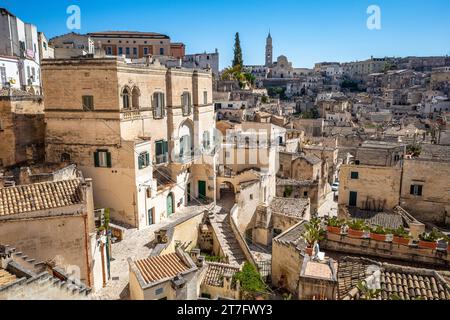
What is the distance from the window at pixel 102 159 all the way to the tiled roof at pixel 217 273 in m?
8.88

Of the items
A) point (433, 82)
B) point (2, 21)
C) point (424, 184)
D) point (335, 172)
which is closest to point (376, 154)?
point (424, 184)

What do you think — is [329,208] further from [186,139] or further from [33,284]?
[33,284]

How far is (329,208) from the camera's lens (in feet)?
117

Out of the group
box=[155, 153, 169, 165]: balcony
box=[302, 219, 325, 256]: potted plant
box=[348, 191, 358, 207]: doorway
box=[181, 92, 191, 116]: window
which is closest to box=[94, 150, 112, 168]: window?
box=[155, 153, 169, 165]: balcony

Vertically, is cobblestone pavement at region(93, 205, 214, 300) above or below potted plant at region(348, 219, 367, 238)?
below

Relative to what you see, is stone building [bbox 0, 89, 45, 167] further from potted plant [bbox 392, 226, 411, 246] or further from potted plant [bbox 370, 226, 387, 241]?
potted plant [bbox 392, 226, 411, 246]

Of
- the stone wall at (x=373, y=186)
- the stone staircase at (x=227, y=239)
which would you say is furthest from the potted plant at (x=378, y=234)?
the stone wall at (x=373, y=186)

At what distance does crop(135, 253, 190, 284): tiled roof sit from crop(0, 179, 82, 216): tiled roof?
3682 mm

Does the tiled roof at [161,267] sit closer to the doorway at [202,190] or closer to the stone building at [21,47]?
the doorway at [202,190]

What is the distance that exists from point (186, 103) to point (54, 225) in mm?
16734

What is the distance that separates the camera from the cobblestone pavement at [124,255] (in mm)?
15516

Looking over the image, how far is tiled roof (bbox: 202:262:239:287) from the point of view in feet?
53.9

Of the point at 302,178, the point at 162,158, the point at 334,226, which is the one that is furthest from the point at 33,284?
the point at 302,178

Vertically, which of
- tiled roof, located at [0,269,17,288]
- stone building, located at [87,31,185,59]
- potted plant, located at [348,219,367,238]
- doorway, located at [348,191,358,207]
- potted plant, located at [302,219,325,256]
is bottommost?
doorway, located at [348,191,358,207]
